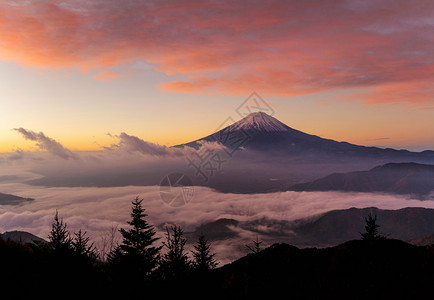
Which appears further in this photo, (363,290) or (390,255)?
(390,255)

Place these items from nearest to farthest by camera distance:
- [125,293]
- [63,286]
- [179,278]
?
1. [63,286]
2. [125,293]
3. [179,278]

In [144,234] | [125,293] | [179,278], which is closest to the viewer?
[125,293]

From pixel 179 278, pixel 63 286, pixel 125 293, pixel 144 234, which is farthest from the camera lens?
pixel 144 234

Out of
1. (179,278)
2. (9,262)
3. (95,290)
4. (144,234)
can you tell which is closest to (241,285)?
(179,278)

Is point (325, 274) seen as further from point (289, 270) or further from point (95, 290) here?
point (95, 290)

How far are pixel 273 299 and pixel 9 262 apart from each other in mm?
14494

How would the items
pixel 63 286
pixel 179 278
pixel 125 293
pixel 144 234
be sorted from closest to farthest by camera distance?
pixel 63 286 < pixel 125 293 < pixel 179 278 < pixel 144 234

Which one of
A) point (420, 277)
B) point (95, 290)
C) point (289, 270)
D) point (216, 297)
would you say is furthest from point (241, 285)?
point (420, 277)

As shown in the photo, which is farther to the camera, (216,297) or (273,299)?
(216,297)

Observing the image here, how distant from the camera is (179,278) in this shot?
17.6 m

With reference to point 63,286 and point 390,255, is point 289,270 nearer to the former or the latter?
point 390,255

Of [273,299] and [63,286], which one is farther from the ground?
[63,286]

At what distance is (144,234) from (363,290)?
24.7 metres

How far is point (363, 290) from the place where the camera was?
46.5 feet
